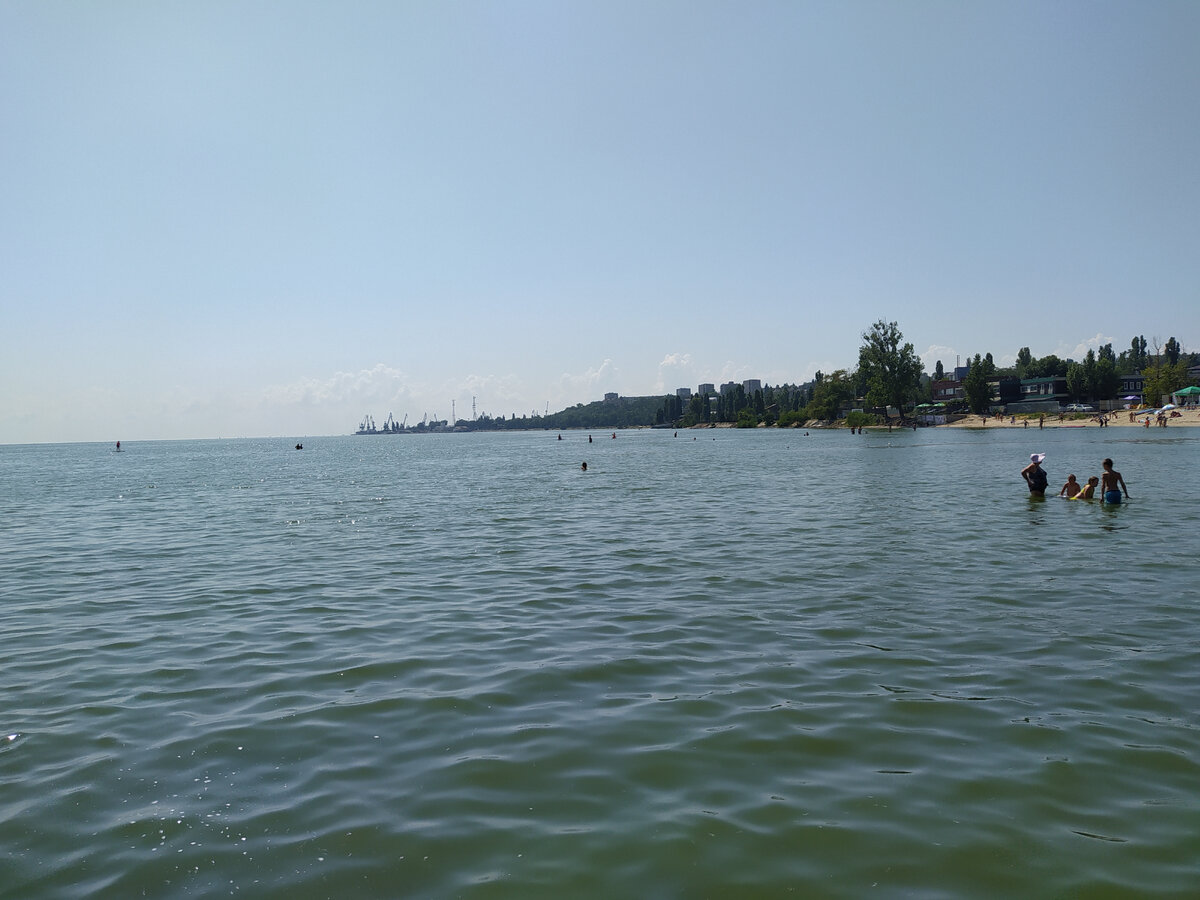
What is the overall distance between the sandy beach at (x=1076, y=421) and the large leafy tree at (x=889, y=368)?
13028 millimetres

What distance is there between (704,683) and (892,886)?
4.45 metres

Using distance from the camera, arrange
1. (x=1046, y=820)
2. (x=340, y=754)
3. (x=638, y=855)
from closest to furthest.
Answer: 1. (x=638, y=855)
2. (x=1046, y=820)
3. (x=340, y=754)

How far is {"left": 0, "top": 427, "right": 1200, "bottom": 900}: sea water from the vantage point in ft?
18.5

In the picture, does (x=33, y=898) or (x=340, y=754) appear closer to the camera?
(x=33, y=898)

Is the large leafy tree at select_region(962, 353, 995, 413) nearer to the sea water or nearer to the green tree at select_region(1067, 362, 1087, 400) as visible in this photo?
the green tree at select_region(1067, 362, 1087, 400)

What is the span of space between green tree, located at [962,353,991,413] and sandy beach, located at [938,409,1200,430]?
12.0 feet

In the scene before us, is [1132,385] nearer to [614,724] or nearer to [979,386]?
[979,386]

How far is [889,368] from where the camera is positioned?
16588 centimetres

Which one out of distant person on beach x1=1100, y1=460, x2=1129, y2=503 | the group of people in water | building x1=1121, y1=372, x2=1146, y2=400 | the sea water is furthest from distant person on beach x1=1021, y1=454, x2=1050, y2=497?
building x1=1121, y1=372, x2=1146, y2=400

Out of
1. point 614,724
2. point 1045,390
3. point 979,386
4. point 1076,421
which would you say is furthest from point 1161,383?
point 614,724

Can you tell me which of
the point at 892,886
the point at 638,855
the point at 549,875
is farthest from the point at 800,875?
the point at 549,875

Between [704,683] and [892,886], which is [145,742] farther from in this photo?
[892,886]

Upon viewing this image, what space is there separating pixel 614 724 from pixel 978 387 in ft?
590

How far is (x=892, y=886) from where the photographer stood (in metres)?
5.26
